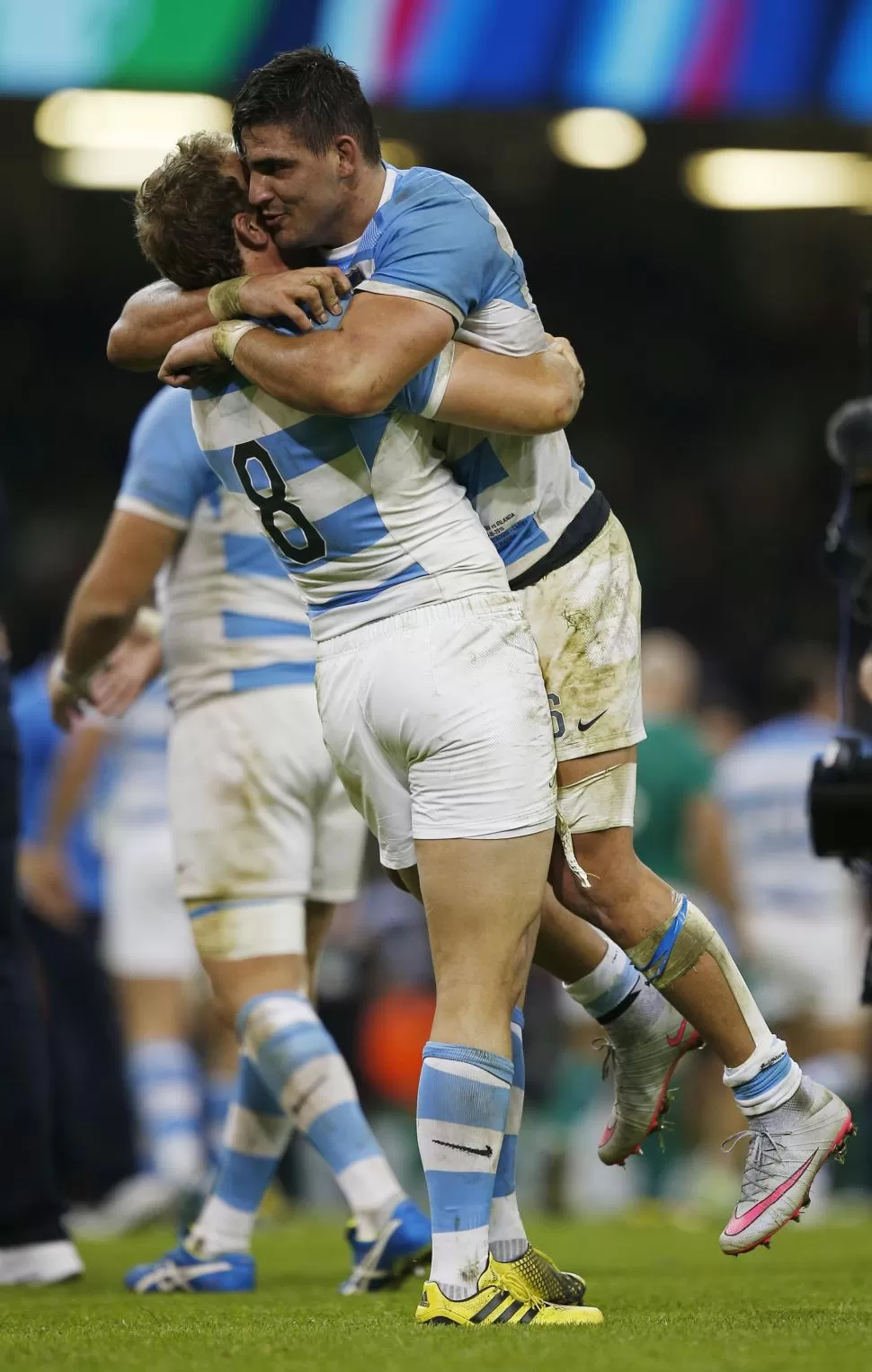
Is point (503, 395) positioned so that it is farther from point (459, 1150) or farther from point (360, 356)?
point (459, 1150)

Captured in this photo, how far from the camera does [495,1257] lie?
3.79 m

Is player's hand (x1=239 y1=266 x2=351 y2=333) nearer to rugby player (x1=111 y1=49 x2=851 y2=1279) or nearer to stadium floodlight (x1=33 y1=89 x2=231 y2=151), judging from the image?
rugby player (x1=111 y1=49 x2=851 y2=1279)

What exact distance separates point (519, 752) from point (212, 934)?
5.06 feet

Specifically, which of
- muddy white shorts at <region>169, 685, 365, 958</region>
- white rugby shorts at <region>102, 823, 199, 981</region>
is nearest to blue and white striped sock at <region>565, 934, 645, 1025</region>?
muddy white shorts at <region>169, 685, 365, 958</region>

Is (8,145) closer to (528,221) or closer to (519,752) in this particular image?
(528,221)

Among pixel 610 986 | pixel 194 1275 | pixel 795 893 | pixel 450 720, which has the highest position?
pixel 450 720

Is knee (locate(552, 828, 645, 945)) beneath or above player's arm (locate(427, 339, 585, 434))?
beneath

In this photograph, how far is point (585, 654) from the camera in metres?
3.71

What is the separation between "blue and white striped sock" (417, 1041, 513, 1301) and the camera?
3.40m

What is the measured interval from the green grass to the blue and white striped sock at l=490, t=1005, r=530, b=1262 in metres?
0.21

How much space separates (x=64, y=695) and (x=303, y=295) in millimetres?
1884

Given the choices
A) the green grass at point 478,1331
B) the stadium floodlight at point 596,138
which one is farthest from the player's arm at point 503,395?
the stadium floodlight at point 596,138

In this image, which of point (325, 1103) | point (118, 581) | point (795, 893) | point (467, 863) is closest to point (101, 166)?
point (795, 893)

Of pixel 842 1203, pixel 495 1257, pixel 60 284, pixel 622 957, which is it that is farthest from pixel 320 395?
pixel 60 284
